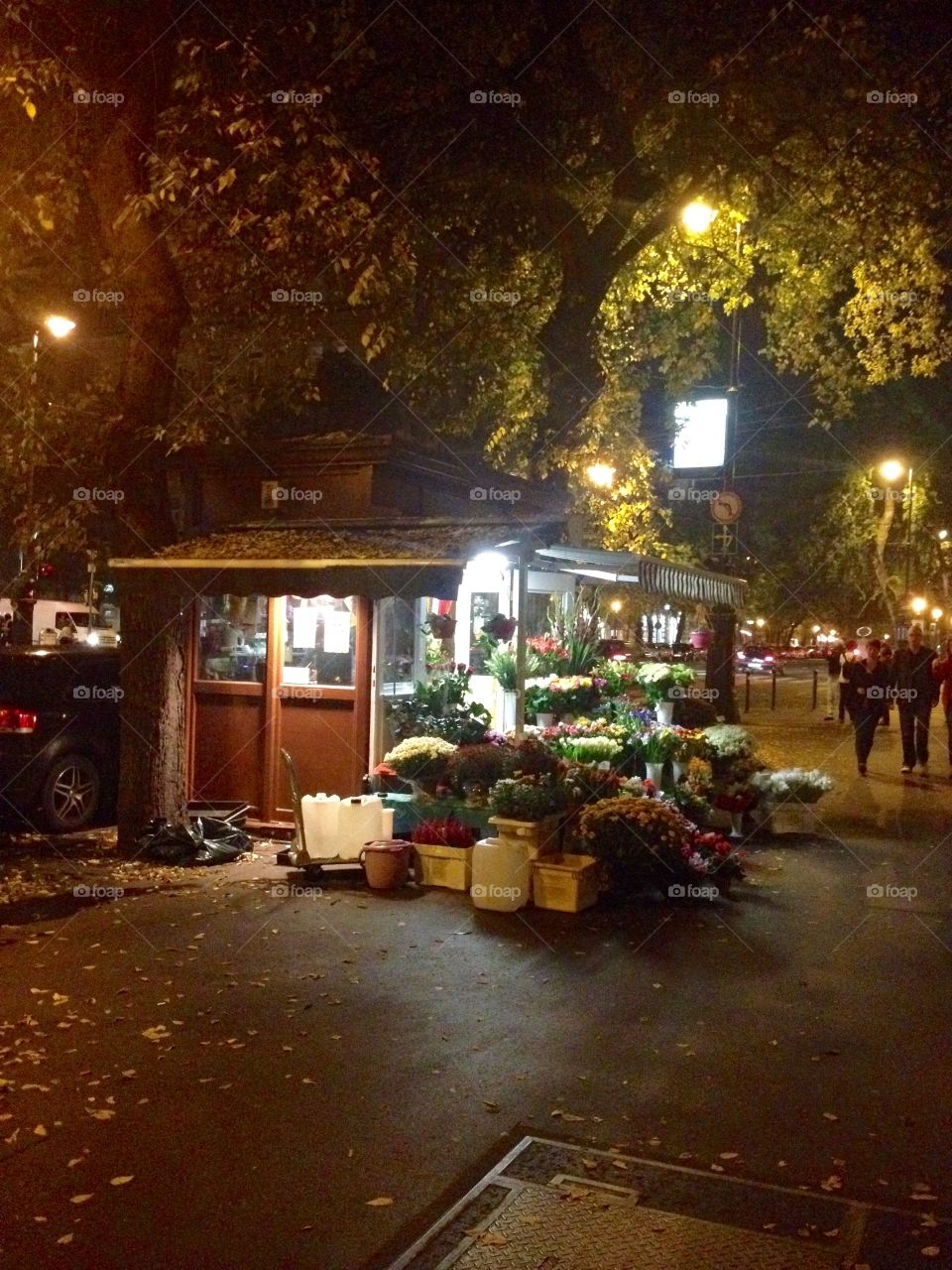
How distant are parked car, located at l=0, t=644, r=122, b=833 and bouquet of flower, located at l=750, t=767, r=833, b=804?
7.06 metres

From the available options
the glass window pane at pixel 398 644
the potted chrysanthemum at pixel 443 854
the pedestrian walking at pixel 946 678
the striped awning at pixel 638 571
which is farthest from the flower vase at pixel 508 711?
the pedestrian walking at pixel 946 678

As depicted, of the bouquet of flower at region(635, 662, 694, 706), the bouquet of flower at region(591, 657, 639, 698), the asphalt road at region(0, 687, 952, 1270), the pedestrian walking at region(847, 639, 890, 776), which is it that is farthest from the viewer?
the pedestrian walking at region(847, 639, 890, 776)

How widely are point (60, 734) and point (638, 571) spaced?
21.4ft

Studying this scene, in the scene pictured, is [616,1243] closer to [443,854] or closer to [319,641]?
[443,854]

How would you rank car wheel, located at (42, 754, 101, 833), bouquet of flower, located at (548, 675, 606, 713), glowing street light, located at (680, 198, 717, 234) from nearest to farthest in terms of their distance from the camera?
car wheel, located at (42, 754, 101, 833), bouquet of flower, located at (548, 675, 606, 713), glowing street light, located at (680, 198, 717, 234)

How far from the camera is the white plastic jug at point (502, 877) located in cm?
859

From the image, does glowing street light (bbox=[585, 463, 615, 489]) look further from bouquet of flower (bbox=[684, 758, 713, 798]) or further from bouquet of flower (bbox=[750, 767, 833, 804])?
bouquet of flower (bbox=[684, 758, 713, 798])

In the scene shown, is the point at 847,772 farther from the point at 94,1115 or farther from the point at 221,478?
the point at 94,1115

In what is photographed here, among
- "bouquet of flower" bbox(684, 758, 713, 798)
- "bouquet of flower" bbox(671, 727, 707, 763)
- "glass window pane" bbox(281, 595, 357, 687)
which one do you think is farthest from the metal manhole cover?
"bouquet of flower" bbox(671, 727, 707, 763)

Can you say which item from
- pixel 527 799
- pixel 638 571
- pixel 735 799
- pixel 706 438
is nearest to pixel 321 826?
pixel 527 799

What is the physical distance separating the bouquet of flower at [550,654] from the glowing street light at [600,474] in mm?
6694

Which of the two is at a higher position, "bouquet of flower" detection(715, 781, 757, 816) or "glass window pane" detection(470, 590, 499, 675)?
"glass window pane" detection(470, 590, 499, 675)

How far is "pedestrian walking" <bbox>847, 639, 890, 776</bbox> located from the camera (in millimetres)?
16141

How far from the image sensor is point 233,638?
1155cm
